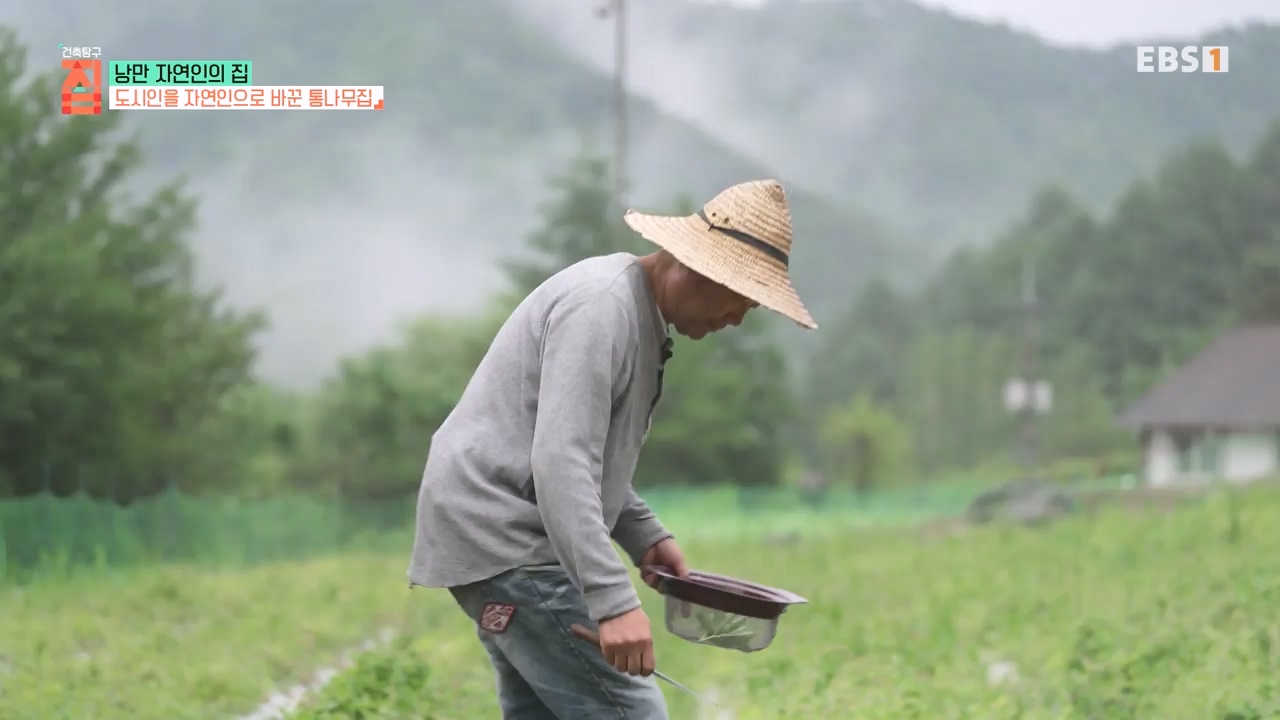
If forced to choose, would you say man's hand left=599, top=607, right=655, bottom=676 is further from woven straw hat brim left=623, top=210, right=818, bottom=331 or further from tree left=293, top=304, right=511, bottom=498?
tree left=293, top=304, right=511, bottom=498

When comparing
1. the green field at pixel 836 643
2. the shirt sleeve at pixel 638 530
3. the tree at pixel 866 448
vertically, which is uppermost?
the shirt sleeve at pixel 638 530

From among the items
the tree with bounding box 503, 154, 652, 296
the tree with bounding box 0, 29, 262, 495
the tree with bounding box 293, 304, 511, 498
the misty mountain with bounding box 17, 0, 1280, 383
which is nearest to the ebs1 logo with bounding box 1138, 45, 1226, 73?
the tree with bounding box 0, 29, 262, 495

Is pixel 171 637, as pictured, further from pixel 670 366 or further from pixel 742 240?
pixel 670 366

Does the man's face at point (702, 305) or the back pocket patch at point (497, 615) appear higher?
the man's face at point (702, 305)

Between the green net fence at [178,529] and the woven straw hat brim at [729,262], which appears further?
the green net fence at [178,529]

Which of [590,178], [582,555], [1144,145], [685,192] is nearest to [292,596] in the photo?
[582,555]

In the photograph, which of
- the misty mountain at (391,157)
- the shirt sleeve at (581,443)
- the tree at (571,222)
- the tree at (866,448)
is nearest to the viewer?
the shirt sleeve at (581,443)

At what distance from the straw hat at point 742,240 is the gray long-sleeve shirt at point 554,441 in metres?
0.12

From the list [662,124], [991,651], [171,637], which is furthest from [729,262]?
[662,124]

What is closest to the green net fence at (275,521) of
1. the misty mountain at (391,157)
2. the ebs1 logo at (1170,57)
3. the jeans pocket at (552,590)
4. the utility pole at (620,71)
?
the utility pole at (620,71)

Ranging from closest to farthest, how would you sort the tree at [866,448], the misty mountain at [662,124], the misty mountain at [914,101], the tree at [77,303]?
the tree at [77,303] → the tree at [866,448] → the misty mountain at [662,124] → the misty mountain at [914,101]

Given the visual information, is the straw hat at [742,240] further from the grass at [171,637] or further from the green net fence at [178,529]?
the green net fence at [178,529]

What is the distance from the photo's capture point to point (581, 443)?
301 cm

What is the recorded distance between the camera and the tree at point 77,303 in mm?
16906
